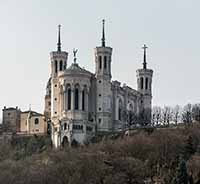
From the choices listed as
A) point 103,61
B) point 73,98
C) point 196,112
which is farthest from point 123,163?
point 196,112

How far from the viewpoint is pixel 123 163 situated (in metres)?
Result: 93.0

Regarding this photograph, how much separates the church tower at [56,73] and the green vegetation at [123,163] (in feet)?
47.0

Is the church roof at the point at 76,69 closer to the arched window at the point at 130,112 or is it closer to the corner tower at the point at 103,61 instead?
the corner tower at the point at 103,61

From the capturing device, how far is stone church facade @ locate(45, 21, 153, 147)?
122 m

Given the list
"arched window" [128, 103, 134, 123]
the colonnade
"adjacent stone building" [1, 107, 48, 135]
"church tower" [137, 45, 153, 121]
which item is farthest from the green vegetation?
"church tower" [137, 45, 153, 121]

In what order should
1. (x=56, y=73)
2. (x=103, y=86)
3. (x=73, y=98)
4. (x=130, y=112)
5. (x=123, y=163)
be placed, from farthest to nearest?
(x=130, y=112)
(x=56, y=73)
(x=103, y=86)
(x=73, y=98)
(x=123, y=163)

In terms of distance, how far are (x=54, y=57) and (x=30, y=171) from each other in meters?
41.5

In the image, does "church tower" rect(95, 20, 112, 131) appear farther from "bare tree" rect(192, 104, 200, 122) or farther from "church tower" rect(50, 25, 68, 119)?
"bare tree" rect(192, 104, 200, 122)

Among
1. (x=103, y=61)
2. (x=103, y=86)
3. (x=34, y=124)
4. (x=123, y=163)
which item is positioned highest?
(x=103, y=61)

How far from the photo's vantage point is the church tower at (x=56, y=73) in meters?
125

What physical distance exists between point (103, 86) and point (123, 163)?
3443 cm

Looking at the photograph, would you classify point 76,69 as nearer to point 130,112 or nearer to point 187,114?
point 130,112

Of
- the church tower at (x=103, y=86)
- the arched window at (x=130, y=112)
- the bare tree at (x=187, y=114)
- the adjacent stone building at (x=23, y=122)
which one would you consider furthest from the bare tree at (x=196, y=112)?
the adjacent stone building at (x=23, y=122)

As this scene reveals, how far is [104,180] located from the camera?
286 ft
